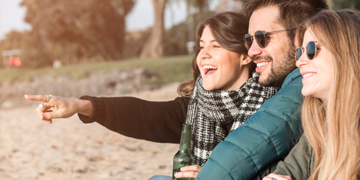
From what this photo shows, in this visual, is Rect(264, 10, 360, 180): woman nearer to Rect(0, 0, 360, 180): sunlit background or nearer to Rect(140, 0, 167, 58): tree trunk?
Rect(0, 0, 360, 180): sunlit background

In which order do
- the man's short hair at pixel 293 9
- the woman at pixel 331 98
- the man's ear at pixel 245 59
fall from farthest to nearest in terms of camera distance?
1. the man's ear at pixel 245 59
2. the man's short hair at pixel 293 9
3. the woman at pixel 331 98

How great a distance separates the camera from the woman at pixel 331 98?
190 cm

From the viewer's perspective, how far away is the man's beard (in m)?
2.56

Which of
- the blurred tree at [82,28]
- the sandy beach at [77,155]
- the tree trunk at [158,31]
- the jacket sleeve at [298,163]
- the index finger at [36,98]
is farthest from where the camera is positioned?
the blurred tree at [82,28]

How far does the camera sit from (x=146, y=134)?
3.07m

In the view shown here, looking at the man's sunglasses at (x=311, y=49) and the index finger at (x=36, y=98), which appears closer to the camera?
the man's sunglasses at (x=311, y=49)

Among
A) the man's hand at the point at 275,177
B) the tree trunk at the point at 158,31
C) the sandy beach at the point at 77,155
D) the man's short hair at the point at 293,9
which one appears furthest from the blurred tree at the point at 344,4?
the tree trunk at the point at 158,31

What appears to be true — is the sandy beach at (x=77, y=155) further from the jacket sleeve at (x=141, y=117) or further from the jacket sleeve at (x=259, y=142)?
the jacket sleeve at (x=259, y=142)

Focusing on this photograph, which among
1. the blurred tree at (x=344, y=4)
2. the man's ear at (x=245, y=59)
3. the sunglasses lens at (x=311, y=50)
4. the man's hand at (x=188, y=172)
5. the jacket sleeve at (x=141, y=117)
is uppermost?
the blurred tree at (x=344, y=4)

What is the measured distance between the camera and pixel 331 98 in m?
1.94

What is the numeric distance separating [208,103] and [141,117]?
0.56 m

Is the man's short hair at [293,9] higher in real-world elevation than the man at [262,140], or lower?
higher

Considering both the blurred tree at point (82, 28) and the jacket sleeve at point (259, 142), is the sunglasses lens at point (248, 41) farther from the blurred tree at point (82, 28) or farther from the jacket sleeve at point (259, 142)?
the blurred tree at point (82, 28)

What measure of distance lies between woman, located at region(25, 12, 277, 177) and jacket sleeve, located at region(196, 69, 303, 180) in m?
0.41
